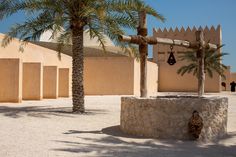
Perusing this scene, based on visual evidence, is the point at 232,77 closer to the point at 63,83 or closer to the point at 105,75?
the point at 105,75

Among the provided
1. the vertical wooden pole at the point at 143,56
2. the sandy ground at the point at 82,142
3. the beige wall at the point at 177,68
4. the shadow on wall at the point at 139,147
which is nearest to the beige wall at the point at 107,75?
the beige wall at the point at 177,68

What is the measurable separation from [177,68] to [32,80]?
763 inches

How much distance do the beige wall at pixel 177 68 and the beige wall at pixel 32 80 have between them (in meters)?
18.6

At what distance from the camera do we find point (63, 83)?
2353 cm

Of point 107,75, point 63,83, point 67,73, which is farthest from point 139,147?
point 107,75

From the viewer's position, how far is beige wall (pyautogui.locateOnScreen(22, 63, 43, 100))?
1925 cm

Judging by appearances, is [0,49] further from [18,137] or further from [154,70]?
[154,70]

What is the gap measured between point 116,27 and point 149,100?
16.0 ft

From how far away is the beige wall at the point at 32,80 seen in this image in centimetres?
1925

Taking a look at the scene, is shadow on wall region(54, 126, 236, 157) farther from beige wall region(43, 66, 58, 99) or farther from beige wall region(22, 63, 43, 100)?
beige wall region(43, 66, 58, 99)

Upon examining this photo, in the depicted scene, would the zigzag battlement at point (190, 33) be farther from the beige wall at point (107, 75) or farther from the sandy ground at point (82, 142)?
the sandy ground at point (82, 142)

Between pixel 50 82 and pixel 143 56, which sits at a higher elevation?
pixel 143 56

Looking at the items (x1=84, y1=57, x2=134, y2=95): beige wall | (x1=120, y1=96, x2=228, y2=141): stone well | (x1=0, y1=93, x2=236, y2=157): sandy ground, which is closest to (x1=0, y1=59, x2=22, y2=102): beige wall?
(x1=0, y1=93, x2=236, y2=157): sandy ground

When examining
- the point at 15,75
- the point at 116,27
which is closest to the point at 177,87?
the point at 15,75
